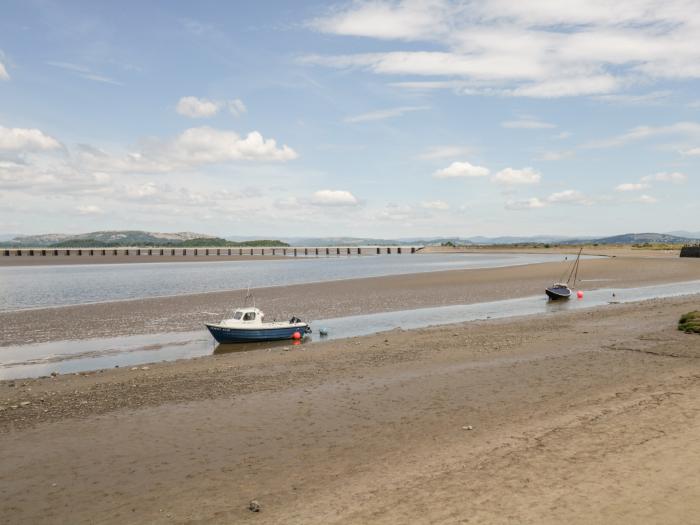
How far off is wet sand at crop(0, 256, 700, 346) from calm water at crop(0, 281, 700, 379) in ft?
6.17

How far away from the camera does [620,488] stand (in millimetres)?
8102

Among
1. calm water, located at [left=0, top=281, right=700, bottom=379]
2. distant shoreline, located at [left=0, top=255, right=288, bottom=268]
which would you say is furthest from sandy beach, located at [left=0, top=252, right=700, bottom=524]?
distant shoreline, located at [left=0, top=255, right=288, bottom=268]

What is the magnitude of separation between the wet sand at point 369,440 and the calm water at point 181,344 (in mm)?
3188

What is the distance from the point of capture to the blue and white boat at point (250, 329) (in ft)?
81.7

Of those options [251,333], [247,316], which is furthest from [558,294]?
[251,333]

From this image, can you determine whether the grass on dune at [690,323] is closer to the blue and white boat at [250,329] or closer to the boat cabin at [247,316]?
the blue and white boat at [250,329]

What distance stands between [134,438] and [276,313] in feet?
73.2

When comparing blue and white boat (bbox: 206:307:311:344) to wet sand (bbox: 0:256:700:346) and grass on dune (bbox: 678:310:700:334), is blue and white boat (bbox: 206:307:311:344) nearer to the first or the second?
wet sand (bbox: 0:256:700:346)

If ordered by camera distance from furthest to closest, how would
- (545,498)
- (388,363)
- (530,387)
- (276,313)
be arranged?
1. (276,313)
2. (388,363)
3. (530,387)
4. (545,498)

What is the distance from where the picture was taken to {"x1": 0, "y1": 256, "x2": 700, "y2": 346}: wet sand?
29203 millimetres

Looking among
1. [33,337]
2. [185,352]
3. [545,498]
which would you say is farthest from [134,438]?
[33,337]

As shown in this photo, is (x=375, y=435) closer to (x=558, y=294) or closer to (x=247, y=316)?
(x=247, y=316)

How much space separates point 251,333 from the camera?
25375 millimetres

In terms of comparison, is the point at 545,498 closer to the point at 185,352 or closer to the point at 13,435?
the point at 13,435
